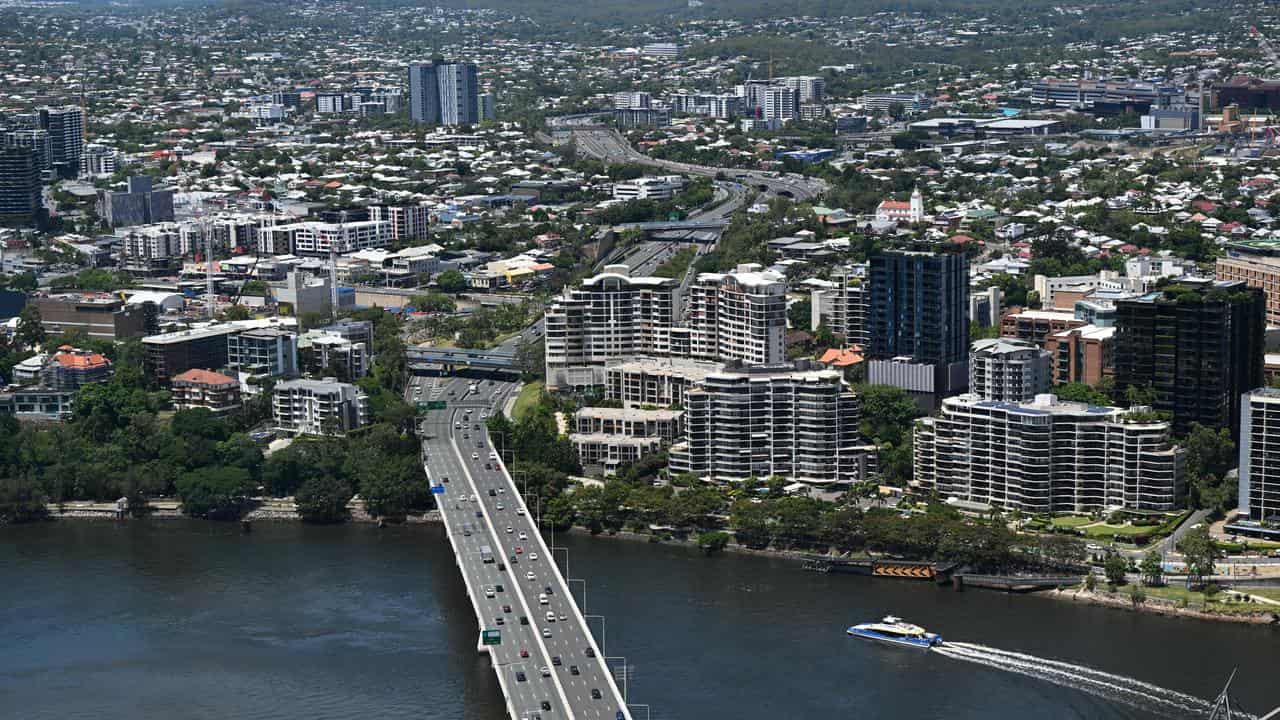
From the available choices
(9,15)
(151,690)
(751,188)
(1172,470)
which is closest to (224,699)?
(151,690)

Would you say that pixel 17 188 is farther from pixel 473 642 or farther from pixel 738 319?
pixel 473 642

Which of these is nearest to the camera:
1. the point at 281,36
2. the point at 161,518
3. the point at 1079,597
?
the point at 1079,597

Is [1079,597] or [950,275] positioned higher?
[950,275]

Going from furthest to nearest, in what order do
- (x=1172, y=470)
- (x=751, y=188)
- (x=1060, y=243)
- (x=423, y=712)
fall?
(x=751, y=188)
(x=1060, y=243)
(x=1172, y=470)
(x=423, y=712)

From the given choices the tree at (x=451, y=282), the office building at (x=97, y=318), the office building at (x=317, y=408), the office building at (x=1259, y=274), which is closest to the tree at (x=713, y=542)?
the office building at (x=317, y=408)

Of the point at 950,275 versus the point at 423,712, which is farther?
the point at 950,275

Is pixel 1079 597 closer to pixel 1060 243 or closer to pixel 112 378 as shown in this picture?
pixel 112 378

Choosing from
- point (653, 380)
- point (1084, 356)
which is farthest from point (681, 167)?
point (1084, 356)

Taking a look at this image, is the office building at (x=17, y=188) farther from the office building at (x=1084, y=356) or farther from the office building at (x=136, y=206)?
the office building at (x=1084, y=356)
